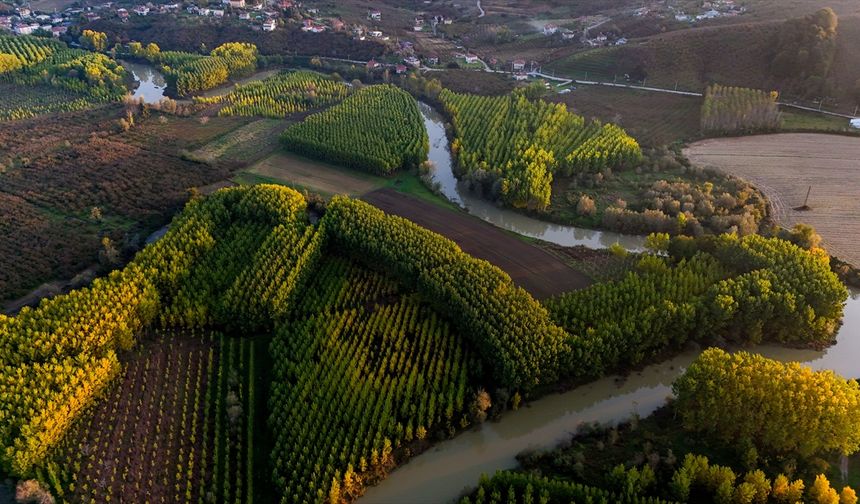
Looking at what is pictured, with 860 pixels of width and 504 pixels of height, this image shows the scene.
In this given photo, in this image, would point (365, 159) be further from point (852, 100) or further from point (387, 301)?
point (852, 100)

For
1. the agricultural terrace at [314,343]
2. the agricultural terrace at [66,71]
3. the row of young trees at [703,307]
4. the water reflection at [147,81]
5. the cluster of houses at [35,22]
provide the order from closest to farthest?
the agricultural terrace at [314,343] → the row of young trees at [703,307] → the agricultural terrace at [66,71] → the water reflection at [147,81] → the cluster of houses at [35,22]

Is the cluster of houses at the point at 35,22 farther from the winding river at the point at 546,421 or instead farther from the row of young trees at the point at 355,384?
the winding river at the point at 546,421

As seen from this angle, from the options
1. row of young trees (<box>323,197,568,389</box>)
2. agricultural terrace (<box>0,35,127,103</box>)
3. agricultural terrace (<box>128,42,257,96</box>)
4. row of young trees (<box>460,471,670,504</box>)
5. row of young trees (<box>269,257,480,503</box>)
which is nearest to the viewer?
row of young trees (<box>460,471,670,504</box>)

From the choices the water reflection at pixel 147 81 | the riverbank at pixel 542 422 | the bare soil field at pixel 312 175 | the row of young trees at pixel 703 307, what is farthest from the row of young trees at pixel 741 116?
the water reflection at pixel 147 81

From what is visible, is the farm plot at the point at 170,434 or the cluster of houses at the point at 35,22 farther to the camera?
the cluster of houses at the point at 35,22

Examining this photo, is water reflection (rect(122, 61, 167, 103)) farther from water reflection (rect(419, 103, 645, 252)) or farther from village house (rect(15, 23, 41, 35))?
water reflection (rect(419, 103, 645, 252))

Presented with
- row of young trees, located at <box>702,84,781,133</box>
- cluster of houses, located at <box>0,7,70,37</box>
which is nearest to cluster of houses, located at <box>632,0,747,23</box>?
row of young trees, located at <box>702,84,781,133</box>

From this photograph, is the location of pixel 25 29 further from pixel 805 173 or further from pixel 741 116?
pixel 805 173
